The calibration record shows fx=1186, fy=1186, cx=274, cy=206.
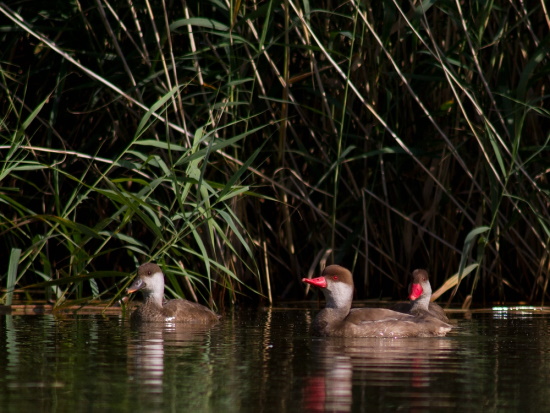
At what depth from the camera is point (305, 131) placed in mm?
9805

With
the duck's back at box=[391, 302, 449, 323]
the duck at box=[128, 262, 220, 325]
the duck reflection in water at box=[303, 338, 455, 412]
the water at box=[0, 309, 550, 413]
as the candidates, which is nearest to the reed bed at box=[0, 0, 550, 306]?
the duck at box=[128, 262, 220, 325]

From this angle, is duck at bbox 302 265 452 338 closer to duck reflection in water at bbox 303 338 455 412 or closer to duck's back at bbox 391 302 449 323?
duck reflection in water at bbox 303 338 455 412

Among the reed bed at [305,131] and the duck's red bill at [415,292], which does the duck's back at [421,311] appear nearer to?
the duck's red bill at [415,292]

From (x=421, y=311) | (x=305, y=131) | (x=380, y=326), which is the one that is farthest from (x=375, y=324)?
(x=305, y=131)

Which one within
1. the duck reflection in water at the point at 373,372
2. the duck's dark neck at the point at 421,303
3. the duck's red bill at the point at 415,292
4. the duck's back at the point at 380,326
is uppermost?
the duck's red bill at the point at 415,292

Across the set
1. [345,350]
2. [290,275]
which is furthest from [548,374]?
[290,275]

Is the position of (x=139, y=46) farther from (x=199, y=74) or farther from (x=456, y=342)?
(x=456, y=342)

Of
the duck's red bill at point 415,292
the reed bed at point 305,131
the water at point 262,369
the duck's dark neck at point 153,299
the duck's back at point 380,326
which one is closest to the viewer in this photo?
the water at point 262,369

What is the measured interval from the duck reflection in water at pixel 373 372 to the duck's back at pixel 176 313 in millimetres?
1163

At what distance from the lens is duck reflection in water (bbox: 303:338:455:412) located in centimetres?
481

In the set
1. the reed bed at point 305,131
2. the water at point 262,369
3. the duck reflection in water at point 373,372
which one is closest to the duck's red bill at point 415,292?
the water at point 262,369

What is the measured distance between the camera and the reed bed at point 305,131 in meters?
8.54

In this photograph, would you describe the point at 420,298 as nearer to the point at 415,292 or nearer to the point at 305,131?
the point at 415,292

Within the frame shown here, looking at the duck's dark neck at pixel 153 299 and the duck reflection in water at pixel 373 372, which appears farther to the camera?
the duck's dark neck at pixel 153 299
